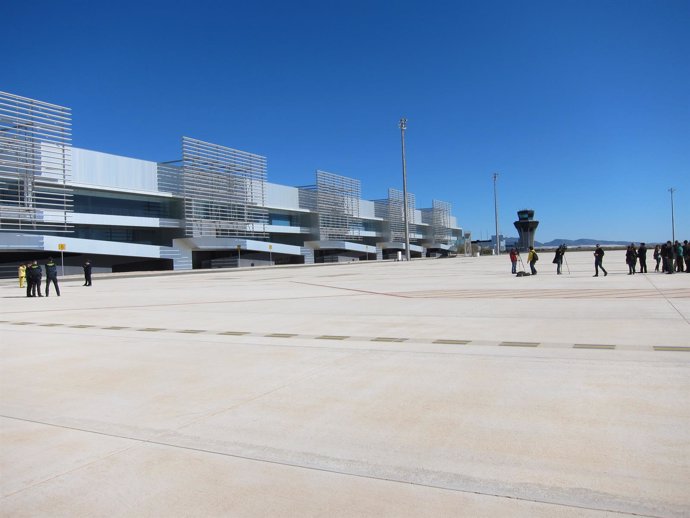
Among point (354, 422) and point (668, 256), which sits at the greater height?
point (668, 256)

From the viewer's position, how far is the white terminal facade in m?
38.0

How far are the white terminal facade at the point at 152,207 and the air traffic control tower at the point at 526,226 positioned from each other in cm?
5865

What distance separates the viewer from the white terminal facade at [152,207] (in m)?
38.0

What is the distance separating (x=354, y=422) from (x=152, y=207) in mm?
54877

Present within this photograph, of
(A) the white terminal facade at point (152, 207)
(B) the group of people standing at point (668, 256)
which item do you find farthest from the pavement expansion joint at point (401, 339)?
(A) the white terminal facade at point (152, 207)

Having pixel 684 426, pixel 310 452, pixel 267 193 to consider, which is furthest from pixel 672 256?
pixel 267 193

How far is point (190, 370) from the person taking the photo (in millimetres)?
7223

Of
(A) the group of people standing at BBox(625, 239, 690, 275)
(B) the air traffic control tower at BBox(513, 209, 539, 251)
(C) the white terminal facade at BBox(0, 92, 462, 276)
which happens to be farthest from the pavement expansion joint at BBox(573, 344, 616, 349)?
(B) the air traffic control tower at BBox(513, 209, 539, 251)

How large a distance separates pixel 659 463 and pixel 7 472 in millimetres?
4738

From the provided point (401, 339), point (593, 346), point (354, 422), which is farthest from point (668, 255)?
point (354, 422)

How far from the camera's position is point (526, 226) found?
131m

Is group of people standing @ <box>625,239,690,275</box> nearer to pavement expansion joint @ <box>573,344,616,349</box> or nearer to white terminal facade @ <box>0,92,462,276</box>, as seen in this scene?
pavement expansion joint @ <box>573,344,616,349</box>

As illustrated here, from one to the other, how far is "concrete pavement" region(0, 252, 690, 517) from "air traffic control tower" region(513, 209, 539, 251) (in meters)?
126

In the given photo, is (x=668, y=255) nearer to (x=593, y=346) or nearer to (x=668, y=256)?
(x=668, y=256)
